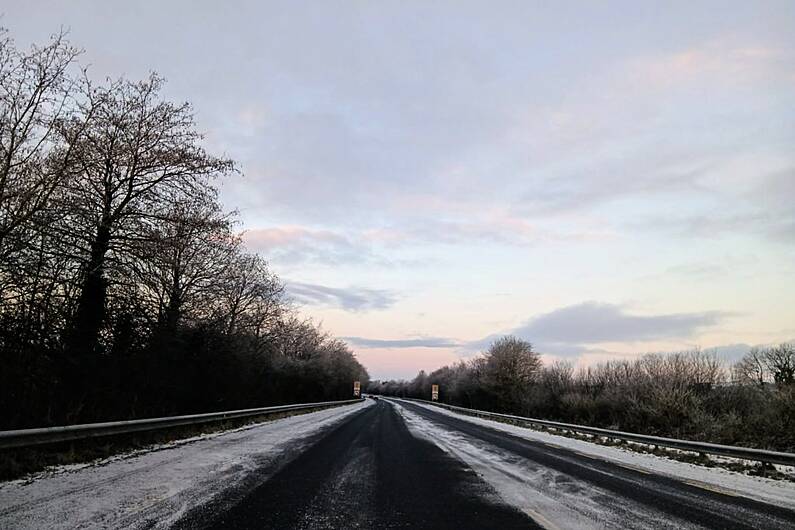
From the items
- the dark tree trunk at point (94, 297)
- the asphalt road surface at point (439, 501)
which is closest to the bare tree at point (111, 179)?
the dark tree trunk at point (94, 297)

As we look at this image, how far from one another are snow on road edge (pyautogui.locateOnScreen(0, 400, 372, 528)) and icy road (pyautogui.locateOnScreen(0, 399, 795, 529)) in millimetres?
17

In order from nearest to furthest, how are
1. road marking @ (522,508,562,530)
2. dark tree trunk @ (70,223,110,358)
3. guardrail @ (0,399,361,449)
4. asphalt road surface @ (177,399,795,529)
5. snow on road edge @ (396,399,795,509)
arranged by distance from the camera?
1. road marking @ (522,508,562,530)
2. asphalt road surface @ (177,399,795,529)
3. guardrail @ (0,399,361,449)
4. snow on road edge @ (396,399,795,509)
5. dark tree trunk @ (70,223,110,358)

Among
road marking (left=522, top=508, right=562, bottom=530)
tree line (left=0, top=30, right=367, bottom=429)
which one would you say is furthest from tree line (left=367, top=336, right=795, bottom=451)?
tree line (left=0, top=30, right=367, bottom=429)

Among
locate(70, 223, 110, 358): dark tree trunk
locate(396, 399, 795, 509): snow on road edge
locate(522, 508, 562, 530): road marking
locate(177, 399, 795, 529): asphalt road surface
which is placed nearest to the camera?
locate(522, 508, 562, 530): road marking

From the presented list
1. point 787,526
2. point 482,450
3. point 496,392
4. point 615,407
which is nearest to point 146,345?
point 482,450

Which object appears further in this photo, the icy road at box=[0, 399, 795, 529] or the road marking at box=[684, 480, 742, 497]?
the road marking at box=[684, 480, 742, 497]

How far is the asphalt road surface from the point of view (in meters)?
5.80

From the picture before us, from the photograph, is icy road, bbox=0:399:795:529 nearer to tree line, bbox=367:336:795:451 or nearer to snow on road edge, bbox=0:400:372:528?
snow on road edge, bbox=0:400:372:528

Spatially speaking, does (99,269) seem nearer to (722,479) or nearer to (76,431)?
(76,431)

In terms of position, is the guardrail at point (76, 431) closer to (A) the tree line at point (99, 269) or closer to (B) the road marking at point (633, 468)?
(A) the tree line at point (99, 269)

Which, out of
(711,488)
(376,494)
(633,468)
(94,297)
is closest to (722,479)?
(633,468)

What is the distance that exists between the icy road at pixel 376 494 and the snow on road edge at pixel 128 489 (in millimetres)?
17

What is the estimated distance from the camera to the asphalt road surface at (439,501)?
580 cm

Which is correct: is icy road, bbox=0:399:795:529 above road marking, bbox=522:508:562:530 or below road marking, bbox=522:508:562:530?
below
